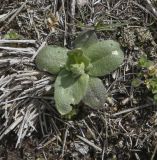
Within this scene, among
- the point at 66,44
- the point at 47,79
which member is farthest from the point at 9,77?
the point at 66,44

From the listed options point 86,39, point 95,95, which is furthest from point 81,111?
point 86,39

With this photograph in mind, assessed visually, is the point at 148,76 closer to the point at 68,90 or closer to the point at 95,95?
the point at 95,95

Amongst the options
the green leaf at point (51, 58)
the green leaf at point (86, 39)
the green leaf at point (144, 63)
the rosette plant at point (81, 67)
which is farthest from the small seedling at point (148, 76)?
the green leaf at point (51, 58)

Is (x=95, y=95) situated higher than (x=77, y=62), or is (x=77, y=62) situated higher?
(x=77, y=62)

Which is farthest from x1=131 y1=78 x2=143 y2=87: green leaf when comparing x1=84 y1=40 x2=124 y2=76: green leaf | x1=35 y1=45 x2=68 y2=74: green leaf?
x1=35 y1=45 x2=68 y2=74: green leaf

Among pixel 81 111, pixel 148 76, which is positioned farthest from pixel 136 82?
pixel 81 111

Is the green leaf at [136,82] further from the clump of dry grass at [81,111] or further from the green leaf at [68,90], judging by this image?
the green leaf at [68,90]

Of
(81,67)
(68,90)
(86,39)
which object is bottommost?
(68,90)

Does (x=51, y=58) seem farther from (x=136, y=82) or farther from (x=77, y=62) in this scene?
(x=136, y=82)

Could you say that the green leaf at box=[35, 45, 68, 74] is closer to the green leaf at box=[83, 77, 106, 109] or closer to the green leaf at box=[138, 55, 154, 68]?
the green leaf at box=[83, 77, 106, 109]
